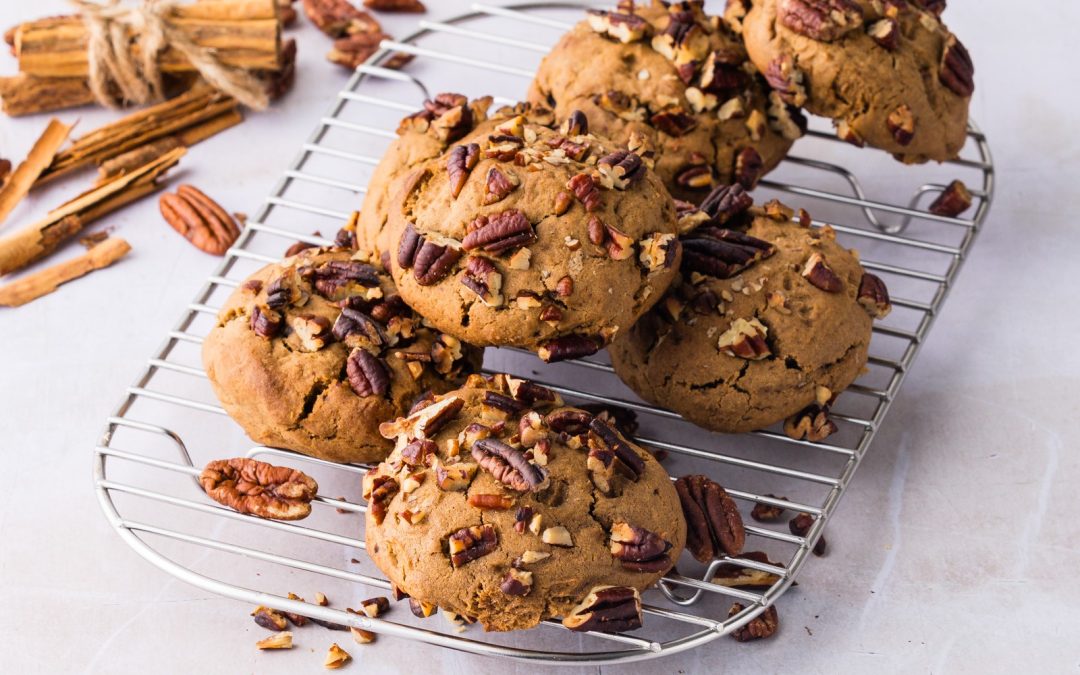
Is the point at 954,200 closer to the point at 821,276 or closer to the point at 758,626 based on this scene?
the point at 821,276

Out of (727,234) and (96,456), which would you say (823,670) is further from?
(96,456)

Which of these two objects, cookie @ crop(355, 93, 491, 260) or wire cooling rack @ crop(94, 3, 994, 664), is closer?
wire cooling rack @ crop(94, 3, 994, 664)

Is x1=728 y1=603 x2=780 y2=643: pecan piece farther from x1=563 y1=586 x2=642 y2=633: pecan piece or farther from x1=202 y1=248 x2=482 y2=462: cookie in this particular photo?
x1=202 y1=248 x2=482 y2=462: cookie

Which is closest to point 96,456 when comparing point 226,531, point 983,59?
point 226,531

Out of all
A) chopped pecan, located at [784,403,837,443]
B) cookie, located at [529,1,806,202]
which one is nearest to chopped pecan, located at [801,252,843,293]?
chopped pecan, located at [784,403,837,443]

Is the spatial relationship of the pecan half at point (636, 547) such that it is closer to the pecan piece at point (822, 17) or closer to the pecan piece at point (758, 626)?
the pecan piece at point (758, 626)

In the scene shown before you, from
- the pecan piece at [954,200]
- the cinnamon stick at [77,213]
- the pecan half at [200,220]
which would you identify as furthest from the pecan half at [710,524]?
the cinnamon stick at [77,213]
